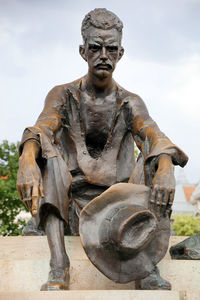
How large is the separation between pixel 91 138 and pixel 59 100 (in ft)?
1.96

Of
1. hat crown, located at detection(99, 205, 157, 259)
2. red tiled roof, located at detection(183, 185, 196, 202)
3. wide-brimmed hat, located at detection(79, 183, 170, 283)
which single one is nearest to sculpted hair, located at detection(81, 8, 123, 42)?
wide-brimmed hat, located at detection(79, 183, 170, 283)

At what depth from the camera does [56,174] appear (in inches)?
194

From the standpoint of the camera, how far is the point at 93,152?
6242 millimetres

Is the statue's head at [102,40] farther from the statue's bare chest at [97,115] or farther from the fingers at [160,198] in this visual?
the fingers at [160,198]

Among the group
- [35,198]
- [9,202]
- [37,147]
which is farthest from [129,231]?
[9,202]

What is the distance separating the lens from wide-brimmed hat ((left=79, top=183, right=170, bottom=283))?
14.2 ft

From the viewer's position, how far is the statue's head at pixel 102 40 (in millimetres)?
5547

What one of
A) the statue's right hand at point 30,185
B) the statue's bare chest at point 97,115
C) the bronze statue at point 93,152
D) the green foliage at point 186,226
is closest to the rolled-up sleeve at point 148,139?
the bronze statue at point 93,152

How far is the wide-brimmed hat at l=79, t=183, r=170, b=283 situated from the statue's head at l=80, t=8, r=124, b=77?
160cm

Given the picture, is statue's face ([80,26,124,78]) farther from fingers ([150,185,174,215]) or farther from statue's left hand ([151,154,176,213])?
fingers ([150,185,174,215])

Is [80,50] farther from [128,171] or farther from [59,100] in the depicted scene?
[128,171]

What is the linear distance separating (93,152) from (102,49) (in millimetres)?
1301

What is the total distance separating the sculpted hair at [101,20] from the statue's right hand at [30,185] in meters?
1.80

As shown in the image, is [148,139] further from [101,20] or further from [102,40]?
[101,20]
